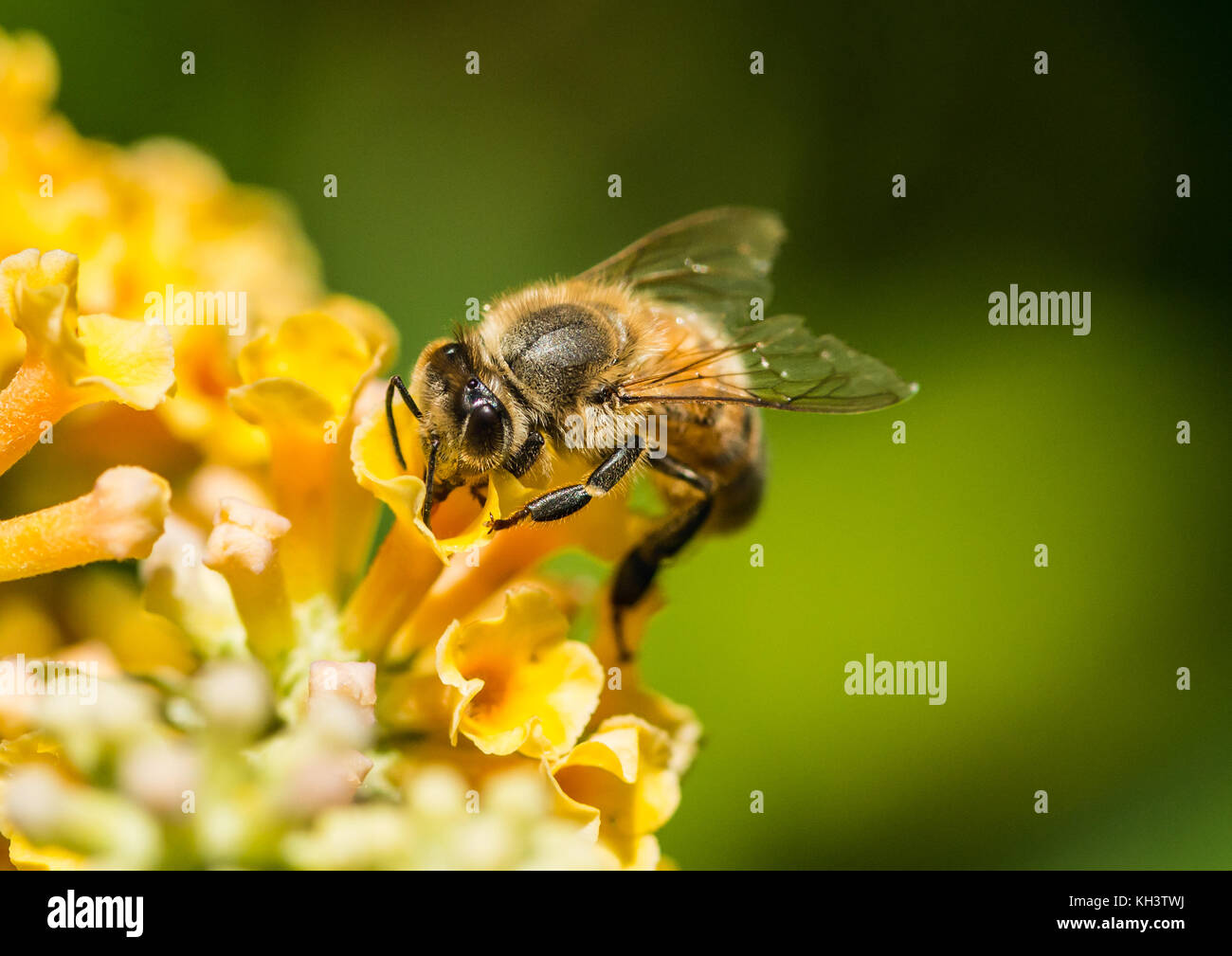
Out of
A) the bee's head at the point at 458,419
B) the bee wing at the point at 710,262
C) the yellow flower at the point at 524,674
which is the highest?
the bee wing at the point at 710,262

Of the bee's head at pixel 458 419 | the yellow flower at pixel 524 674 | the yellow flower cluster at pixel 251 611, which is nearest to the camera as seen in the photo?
the yellow flower cluster at pixel 251 611

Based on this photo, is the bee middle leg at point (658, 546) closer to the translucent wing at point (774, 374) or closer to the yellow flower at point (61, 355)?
the translucent wing at point (774, 374)

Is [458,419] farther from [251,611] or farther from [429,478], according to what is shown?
[251,611]

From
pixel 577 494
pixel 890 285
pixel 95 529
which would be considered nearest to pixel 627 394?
pixel 577 494

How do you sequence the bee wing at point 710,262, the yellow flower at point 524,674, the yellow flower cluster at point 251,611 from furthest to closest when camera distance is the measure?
1. the bee wing at point 710,262
2. the yellow flower at point 524,674
3. the yellow flower cluster at point 251,611

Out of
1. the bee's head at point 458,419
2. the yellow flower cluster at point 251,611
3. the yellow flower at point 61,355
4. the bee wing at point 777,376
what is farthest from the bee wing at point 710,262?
the yellow flower at point 61,355

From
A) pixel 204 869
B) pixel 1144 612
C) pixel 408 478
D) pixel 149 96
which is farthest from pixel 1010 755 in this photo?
pixel 149 96

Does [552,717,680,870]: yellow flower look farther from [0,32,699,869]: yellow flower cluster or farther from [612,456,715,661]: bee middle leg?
[612,456,715,661]: bee middle leg

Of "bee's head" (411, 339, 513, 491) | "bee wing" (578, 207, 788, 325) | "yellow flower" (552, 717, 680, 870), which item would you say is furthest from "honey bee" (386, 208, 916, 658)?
"yellow flower" (552, 717, 680, 870)
